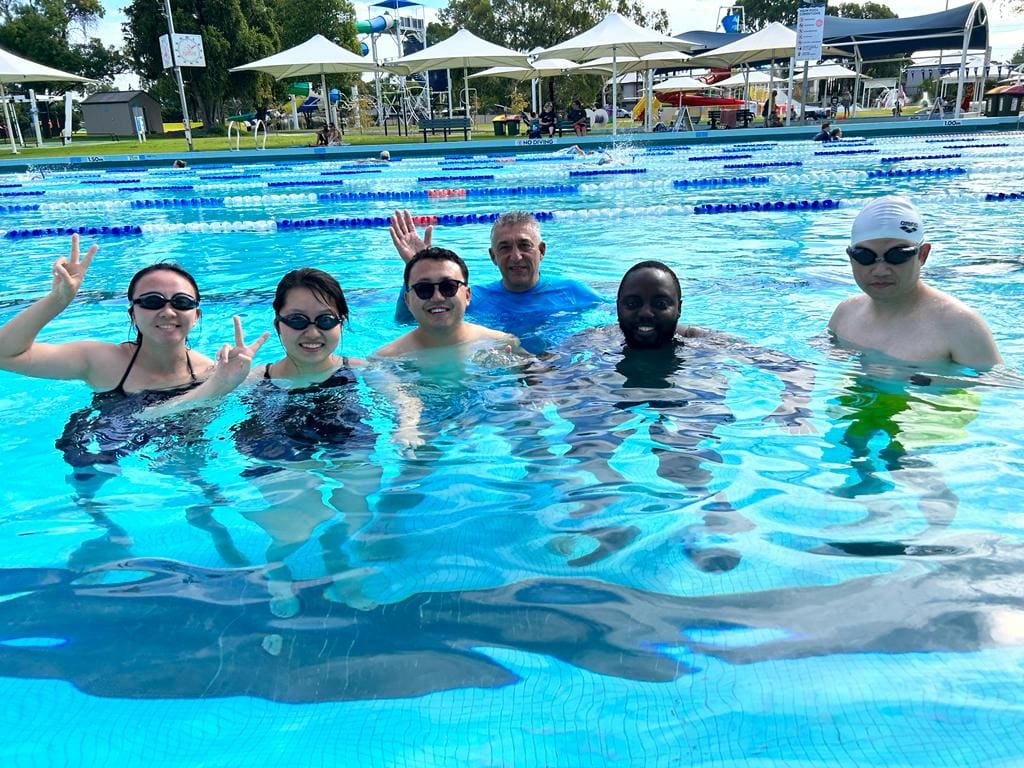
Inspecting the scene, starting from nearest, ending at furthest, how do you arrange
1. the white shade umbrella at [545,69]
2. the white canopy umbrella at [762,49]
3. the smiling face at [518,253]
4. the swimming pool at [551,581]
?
the swimming pool at [551,581] < the smiling face at [518,253] < the white canopy umbrella at [762,49] < the white shade umbrella at [545,69]

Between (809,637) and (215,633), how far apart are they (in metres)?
1.67

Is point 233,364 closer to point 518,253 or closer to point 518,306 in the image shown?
point 518,253

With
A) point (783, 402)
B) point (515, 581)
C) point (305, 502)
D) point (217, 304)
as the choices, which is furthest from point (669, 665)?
point (217, 304)

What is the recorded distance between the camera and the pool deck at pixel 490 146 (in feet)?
74.3

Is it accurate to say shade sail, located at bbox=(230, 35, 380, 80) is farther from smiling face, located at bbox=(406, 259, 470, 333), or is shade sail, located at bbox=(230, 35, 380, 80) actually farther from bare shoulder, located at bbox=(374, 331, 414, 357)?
smiling face, located at bbox=(406, 259, 470, 333)

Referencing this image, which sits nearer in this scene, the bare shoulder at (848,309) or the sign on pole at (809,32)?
the bare shoulder at (848,309)

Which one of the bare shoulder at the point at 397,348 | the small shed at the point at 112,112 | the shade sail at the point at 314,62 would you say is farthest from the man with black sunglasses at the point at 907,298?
the small shed at the point at 112,112

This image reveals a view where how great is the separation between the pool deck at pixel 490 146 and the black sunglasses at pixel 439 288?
63.2ft

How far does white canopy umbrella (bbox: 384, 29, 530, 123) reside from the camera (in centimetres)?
2428

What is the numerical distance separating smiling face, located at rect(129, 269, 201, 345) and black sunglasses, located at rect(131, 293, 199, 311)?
10mm

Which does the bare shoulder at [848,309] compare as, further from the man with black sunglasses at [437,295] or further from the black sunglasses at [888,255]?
the man with black sunglasses at [437,295]

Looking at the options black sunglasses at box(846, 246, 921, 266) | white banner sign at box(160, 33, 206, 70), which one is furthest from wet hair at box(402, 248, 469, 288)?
white banner sign at box(160, 33, 206, 70)

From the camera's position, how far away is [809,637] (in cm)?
213

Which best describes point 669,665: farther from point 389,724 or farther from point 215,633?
point 215,633
